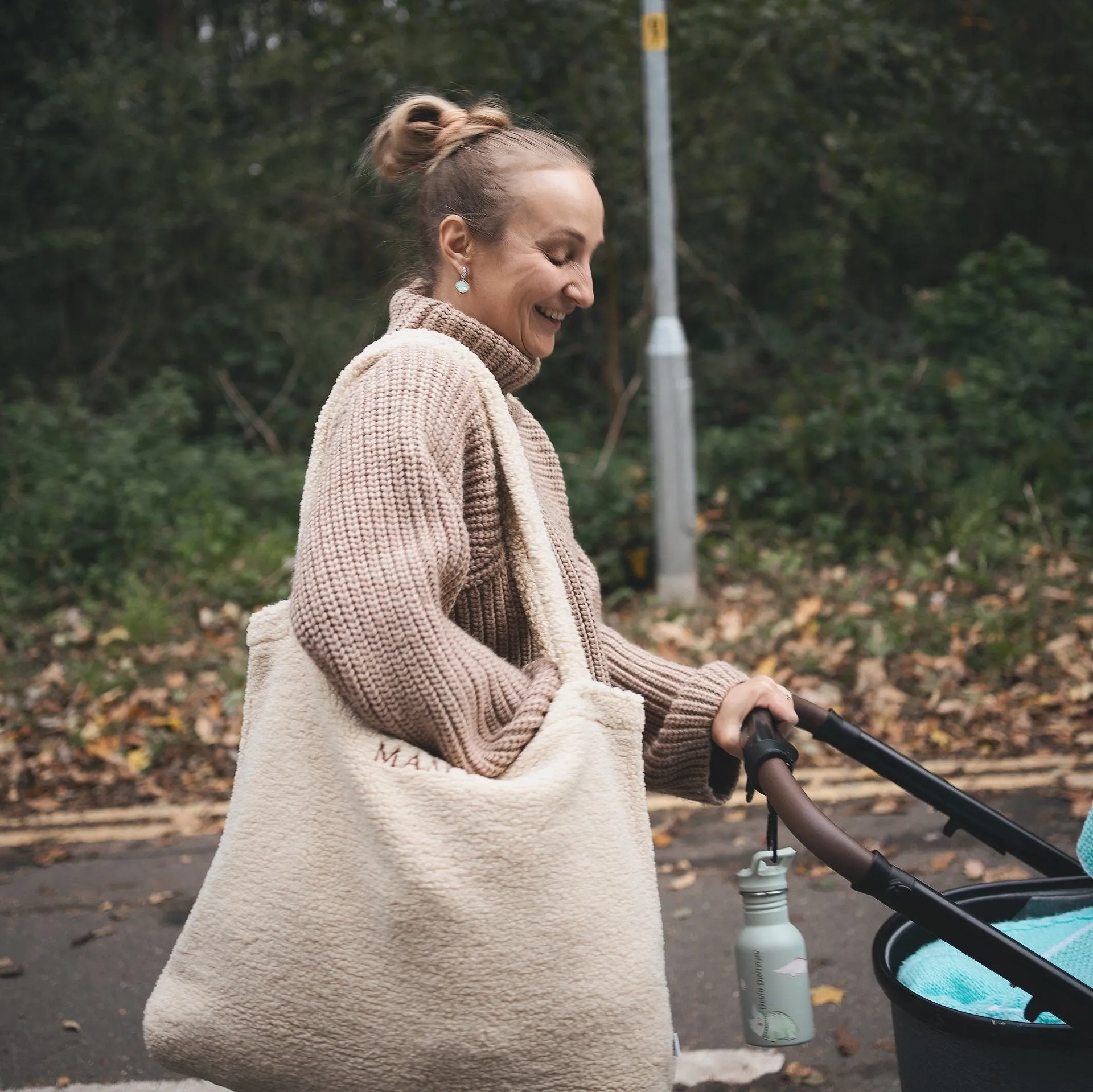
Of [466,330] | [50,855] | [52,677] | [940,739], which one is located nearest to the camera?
[466,330]

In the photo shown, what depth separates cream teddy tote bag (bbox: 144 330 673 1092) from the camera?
5.11ft

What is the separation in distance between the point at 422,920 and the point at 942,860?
3.29m

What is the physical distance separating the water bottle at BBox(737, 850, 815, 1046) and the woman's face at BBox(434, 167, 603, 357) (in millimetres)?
882

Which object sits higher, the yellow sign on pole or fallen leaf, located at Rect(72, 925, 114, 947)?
the yellow sign on pole

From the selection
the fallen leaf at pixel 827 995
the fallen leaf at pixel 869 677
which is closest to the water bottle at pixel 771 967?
the fallen leaf at pixel 827 995

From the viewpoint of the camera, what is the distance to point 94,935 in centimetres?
436

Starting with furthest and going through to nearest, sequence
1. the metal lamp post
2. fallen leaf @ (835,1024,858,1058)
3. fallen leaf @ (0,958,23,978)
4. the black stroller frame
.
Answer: the metal lamp post → fallen leaf @ (0,958,23,978) → fallen leaf @ (835,1024,858,1058) → the black stroller frame

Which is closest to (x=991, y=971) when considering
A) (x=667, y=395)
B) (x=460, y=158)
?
(x=460, y=158)

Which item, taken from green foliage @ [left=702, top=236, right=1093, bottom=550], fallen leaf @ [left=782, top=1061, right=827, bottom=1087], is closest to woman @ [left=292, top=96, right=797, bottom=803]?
fallen leaf @ [left=782, top=1061, right=827, bottom=1087]

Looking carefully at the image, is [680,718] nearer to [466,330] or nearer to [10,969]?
[466,330]

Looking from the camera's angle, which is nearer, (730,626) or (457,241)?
(457,241)

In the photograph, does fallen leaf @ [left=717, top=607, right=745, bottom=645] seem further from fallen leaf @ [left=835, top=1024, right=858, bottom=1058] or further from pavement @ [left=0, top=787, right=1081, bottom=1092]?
fallen leaf @ [left=835, top=1024, right=858, bottom=1058]

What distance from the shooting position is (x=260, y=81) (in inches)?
448

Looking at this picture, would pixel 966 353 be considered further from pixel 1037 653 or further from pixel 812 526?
pixel 1037 653
